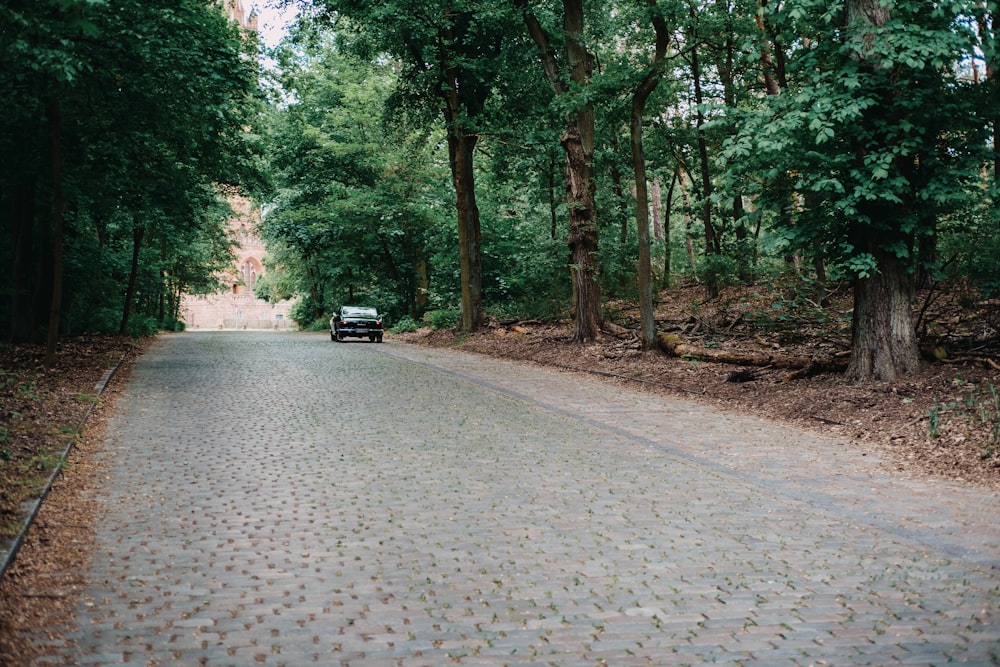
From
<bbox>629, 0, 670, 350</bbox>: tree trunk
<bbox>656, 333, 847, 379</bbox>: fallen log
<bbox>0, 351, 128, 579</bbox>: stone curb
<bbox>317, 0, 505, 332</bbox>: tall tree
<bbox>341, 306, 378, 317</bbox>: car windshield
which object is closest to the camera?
<bbox>0, 351, 128, 579</bbox>: stone curb

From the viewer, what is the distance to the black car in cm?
→ 3656

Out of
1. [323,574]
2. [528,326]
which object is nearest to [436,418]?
[323,574]

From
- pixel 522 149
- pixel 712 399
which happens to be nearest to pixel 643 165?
pixel 712 399

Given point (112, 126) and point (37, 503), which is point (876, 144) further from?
point (112, 126)

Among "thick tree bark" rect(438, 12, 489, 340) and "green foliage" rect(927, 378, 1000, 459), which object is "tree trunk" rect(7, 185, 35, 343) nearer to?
"thick tree bark" rect(438, 12, 489, 340)

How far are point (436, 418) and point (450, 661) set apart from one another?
834 centimetres

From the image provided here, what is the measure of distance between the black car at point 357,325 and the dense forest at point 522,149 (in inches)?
93.0

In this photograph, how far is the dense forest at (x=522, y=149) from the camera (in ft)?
38.5

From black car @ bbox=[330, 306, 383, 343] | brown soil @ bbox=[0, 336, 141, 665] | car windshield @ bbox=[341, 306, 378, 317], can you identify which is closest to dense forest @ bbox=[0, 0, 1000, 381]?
black car @ bbox=[330, 306, 383, 343]

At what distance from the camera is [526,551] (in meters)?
5.83

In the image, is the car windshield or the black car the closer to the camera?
the black car

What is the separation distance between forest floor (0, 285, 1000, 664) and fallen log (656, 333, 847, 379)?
0.17 meters

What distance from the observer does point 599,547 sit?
5926 millimetres

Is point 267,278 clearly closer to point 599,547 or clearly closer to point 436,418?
point 436,418
